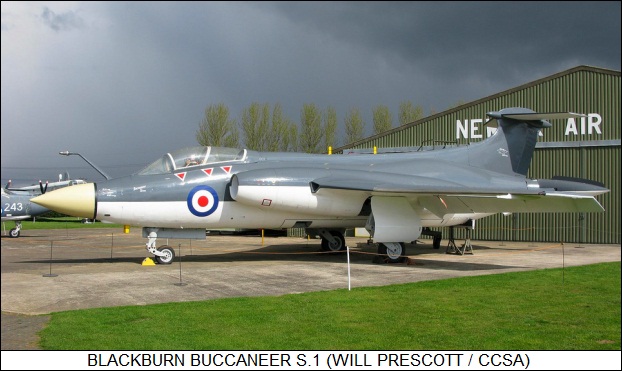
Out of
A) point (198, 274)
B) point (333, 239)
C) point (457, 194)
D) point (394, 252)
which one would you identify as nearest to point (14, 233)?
point (333, 239)

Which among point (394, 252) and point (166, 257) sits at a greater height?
point (394, 252)

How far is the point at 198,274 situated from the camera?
12039mm

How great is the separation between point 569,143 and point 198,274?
55.4 ft

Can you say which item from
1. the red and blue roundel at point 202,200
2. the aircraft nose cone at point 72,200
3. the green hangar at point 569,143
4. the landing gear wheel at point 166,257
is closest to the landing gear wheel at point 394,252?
the red and blue roundel at point 202,200

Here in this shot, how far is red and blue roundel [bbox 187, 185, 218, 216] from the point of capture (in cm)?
1373

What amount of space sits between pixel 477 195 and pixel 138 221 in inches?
322

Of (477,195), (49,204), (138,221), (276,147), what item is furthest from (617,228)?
(276,147)

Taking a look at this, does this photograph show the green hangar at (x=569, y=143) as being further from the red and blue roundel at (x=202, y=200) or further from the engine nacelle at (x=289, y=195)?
the red and blue roundel at (x=202, y=200)

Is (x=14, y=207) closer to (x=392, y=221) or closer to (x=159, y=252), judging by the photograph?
(x=159, y=252)

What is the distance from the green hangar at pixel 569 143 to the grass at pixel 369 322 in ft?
42.6

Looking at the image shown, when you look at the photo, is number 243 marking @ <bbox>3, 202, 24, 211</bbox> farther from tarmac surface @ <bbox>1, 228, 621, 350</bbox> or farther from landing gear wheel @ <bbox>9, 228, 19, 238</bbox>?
tarmac surface @ <bbox>1, 228, 621, 350</bbox>

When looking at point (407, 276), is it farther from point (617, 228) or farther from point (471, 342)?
point (617, 228)

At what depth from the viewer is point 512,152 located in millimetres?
17672

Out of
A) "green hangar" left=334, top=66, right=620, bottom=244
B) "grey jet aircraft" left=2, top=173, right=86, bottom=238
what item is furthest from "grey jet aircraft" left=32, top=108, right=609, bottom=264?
"grey jet aircraft" left=2, top=173, right=86, bottom=238
